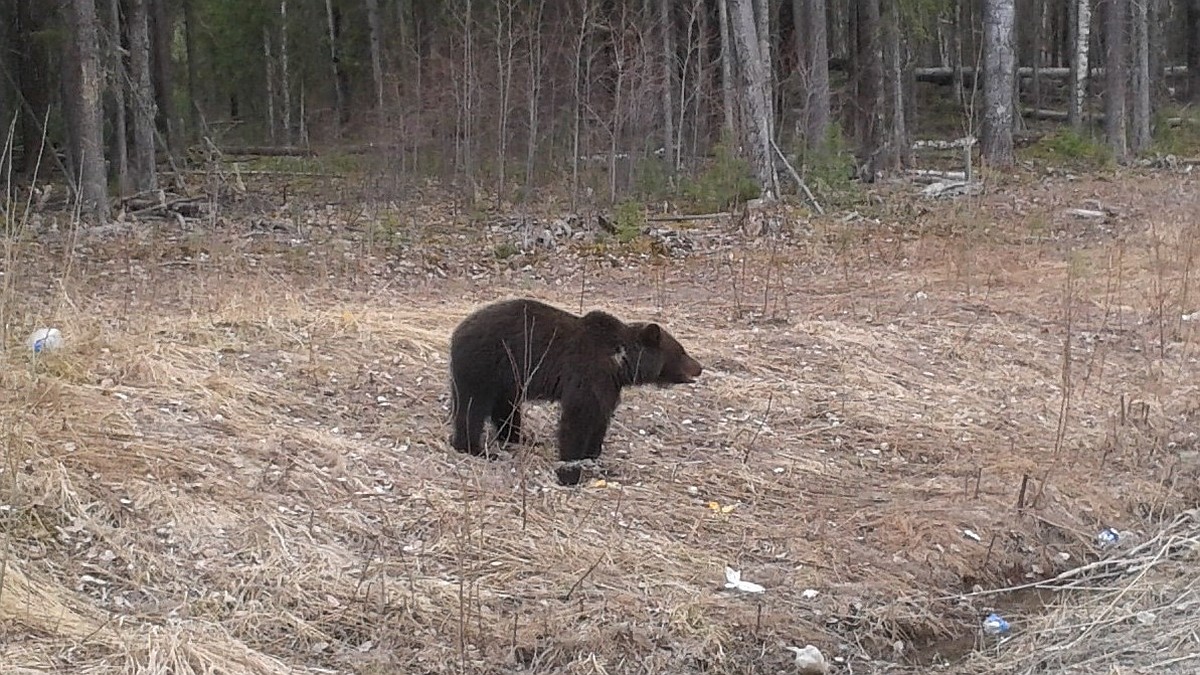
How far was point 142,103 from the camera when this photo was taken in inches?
714

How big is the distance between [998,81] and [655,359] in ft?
50.4

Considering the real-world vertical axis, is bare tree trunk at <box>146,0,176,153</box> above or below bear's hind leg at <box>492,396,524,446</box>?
above

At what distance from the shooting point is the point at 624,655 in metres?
5.00

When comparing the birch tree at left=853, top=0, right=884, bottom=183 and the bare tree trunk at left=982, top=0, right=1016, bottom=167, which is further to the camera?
the birch tree at left=853, top=0, right=884, bottom=183

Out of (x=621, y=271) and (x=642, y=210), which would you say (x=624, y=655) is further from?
(x=642, y=210)

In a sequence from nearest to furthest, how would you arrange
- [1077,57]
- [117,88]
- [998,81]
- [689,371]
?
1. [689,371]
2. [117,88]
3. [998,81]
4. [1077,57]

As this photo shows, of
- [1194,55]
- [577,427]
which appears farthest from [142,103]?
[1194,55]

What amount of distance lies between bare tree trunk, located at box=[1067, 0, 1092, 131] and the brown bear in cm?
2244

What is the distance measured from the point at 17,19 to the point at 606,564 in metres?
23.5

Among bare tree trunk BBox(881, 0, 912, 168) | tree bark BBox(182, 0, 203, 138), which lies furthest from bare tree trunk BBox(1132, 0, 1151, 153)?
tree bark BBox(182, 0, 203, 138)

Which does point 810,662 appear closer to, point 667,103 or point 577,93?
point 577,93

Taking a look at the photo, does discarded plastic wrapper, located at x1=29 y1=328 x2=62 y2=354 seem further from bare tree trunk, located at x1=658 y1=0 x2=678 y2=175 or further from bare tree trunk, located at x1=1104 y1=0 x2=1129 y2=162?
bare tree trunk, located at x1=1104 y1=0 x2=1129 y2=162

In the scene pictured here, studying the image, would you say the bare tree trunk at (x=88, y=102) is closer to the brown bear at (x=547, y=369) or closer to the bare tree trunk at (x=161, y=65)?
the bare tree trunk at (x=161, y=65)

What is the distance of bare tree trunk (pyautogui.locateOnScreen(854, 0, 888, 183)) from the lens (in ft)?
68.9
